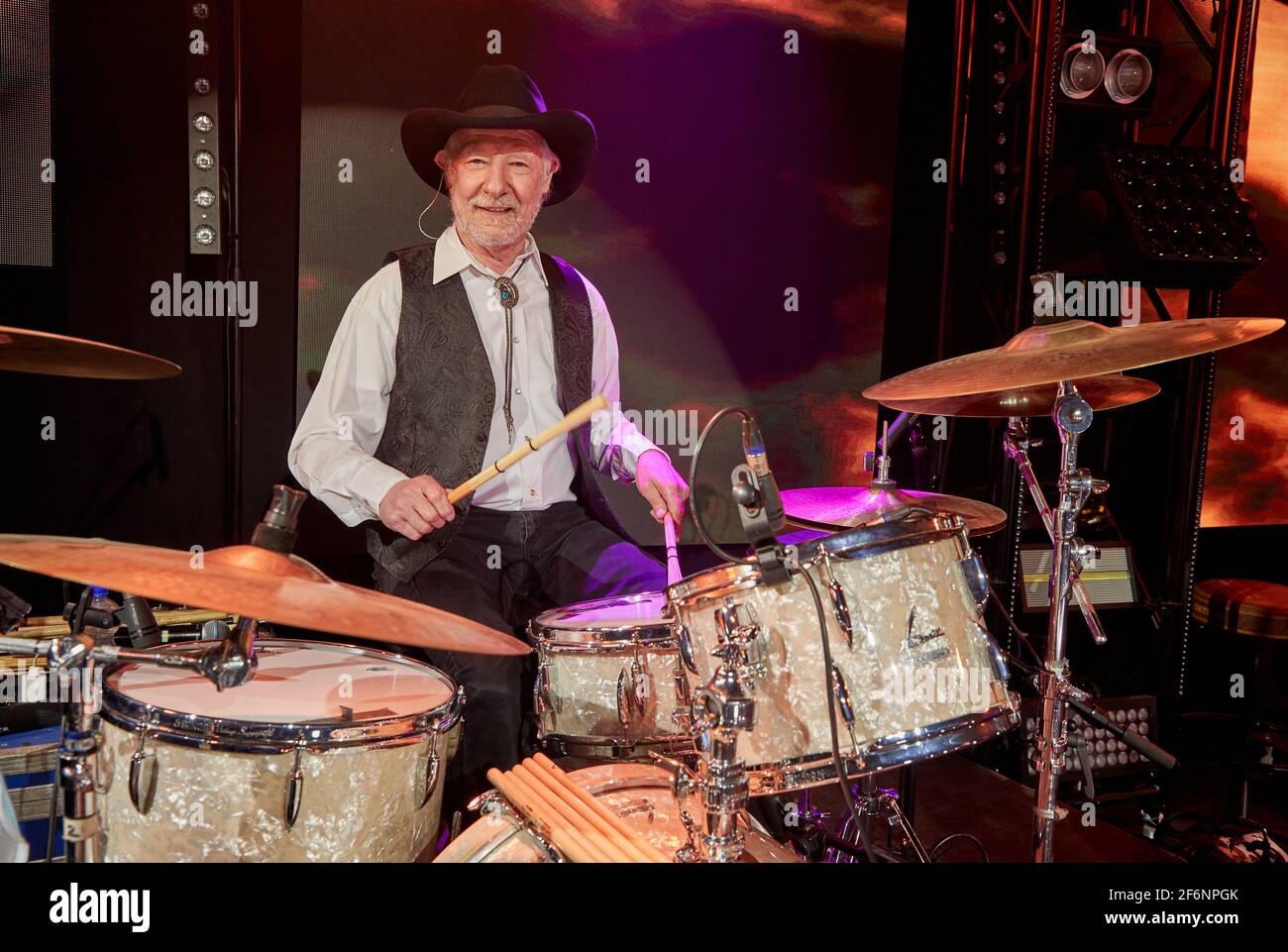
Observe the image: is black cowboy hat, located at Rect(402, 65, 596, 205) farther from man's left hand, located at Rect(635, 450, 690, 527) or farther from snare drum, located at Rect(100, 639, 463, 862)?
snare drum, located at Rect(100, 639, 463, 862)

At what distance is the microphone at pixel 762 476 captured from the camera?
1.55 meters

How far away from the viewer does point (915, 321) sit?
3.86 metres

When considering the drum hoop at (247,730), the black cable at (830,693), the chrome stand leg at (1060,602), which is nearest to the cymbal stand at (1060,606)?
the chrome stand leg at (1060,602)

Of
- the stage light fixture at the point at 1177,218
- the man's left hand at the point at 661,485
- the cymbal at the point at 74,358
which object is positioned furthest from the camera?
the stage light fixture at the point at 1177,218

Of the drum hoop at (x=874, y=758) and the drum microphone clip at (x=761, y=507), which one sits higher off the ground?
the drum microphone clip at (x=761, y=507)

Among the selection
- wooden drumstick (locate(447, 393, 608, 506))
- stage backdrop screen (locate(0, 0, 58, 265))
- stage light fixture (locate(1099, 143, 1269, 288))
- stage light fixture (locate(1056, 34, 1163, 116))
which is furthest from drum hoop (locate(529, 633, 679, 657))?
stage light fixture (locate(1056, 34, 1163, 116))

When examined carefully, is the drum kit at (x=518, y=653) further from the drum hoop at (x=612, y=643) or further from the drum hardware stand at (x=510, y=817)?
the drum hoop at (x=612, y=643)

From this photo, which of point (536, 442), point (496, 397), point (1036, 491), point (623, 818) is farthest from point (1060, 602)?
point (496, 397)

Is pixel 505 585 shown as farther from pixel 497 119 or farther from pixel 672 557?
pixel 497 119

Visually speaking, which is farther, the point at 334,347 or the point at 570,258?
the point at 570,258

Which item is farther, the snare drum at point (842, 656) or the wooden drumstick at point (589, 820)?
the snare drum at point (842, 656)

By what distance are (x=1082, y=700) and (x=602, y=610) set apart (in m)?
1.07
